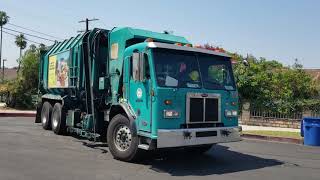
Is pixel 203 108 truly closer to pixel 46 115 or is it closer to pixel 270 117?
pixel 46 115

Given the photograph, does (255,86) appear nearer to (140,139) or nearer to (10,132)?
(10,132)

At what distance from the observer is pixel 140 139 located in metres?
10.7

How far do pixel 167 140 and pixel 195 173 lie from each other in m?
0.90

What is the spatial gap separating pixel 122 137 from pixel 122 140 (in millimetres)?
70

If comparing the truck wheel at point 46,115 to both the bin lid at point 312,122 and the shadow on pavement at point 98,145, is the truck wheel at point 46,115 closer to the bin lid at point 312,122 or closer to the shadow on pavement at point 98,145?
the shadow on pavement at point 98,145

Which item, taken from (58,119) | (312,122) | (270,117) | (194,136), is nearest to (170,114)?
→ (194,136)

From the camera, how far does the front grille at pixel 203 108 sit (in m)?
10.6

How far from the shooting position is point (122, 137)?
1123 centimetres

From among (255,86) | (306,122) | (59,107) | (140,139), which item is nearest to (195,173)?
(140,139)

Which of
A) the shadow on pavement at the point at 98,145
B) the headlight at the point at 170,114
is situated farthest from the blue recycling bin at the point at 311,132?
the headlight at the point at 170,114

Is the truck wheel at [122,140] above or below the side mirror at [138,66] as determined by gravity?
below

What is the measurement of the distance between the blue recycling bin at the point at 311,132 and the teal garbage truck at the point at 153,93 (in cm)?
611

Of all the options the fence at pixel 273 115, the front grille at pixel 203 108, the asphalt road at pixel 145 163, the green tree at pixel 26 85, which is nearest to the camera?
the asphalt road at pixel 145 163

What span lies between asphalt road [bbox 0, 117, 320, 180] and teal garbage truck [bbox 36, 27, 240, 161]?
0.52m
